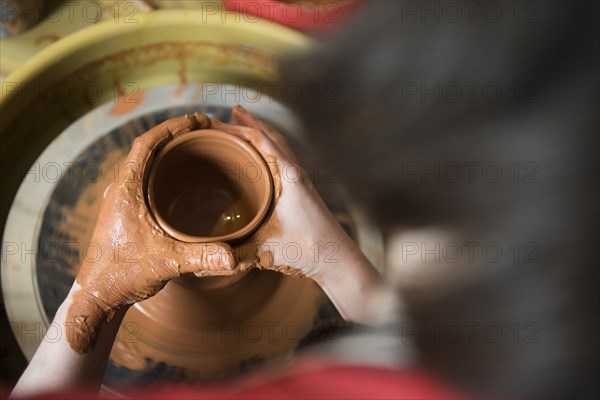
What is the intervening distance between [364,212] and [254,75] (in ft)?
2.03

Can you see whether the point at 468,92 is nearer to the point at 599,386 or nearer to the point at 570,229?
the point at 570,229

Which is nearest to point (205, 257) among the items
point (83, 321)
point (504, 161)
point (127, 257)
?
point (127, 257)

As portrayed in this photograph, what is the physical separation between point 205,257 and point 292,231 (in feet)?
0.80

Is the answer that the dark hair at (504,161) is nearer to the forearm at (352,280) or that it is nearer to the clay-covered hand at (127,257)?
the forearm at (352,280)

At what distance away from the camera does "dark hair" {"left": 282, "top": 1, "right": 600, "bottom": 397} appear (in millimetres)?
863

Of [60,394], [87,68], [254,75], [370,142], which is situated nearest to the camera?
[60,394]

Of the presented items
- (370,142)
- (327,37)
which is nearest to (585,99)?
(370,142)

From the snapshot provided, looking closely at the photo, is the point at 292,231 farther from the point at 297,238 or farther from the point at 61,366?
→ the point at 61,366

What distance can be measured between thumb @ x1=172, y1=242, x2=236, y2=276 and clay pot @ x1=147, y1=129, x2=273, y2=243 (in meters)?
0.02

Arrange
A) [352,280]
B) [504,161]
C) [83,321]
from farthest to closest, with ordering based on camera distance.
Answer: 1. [352,280]
2. [83,321]
3. [504,161]

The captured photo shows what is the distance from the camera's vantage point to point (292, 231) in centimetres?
115

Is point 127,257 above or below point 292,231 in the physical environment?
below

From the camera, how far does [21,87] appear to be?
144 cm

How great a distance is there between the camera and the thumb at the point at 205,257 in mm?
973
